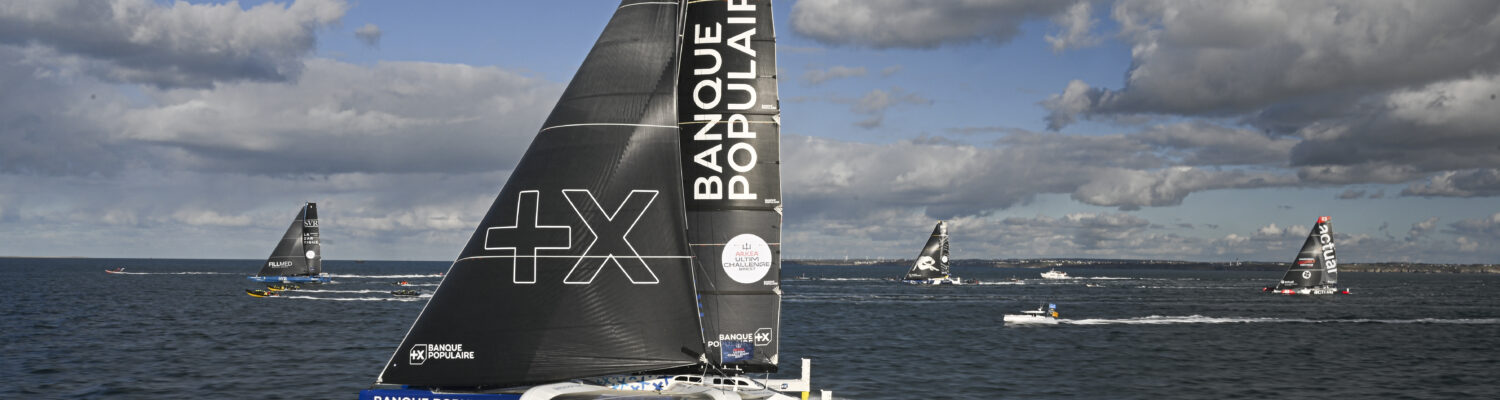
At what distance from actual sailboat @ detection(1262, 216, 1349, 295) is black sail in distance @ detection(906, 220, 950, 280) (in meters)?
37.0

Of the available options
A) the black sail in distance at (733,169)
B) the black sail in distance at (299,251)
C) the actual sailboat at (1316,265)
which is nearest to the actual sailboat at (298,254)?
the black sail in distance at (299,251)

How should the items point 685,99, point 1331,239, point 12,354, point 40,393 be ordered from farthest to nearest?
point 1331,239
point 12,354
point 40,393
point 685,99

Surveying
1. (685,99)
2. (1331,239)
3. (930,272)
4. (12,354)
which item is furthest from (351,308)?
(1331,239)

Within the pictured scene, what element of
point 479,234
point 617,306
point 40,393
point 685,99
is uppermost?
point 685,99

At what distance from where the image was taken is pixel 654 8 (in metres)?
17.1

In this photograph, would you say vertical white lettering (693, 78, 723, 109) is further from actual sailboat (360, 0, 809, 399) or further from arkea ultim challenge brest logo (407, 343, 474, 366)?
arkea ultim challenge brest logo (407, 343, 474, 366)

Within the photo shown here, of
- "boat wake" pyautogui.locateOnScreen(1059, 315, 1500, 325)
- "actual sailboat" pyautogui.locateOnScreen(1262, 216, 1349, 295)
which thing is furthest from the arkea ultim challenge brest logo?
"actual sailboat" pyautogui.locateOnScreen(1262, 216, 1349, 295)

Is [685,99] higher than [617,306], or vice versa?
[685,99]

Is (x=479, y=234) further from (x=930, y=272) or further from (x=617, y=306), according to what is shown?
(x=930, y=272)

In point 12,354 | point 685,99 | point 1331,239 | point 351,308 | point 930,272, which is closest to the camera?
point 685,99

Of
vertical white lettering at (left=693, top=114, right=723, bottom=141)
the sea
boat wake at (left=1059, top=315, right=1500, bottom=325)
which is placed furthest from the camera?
boat wake at (left=1059, top=315, right=1500, bottom=325)

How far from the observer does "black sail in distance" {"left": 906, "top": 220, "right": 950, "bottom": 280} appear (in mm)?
126562

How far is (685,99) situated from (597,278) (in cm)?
516

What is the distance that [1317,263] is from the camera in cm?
10631
